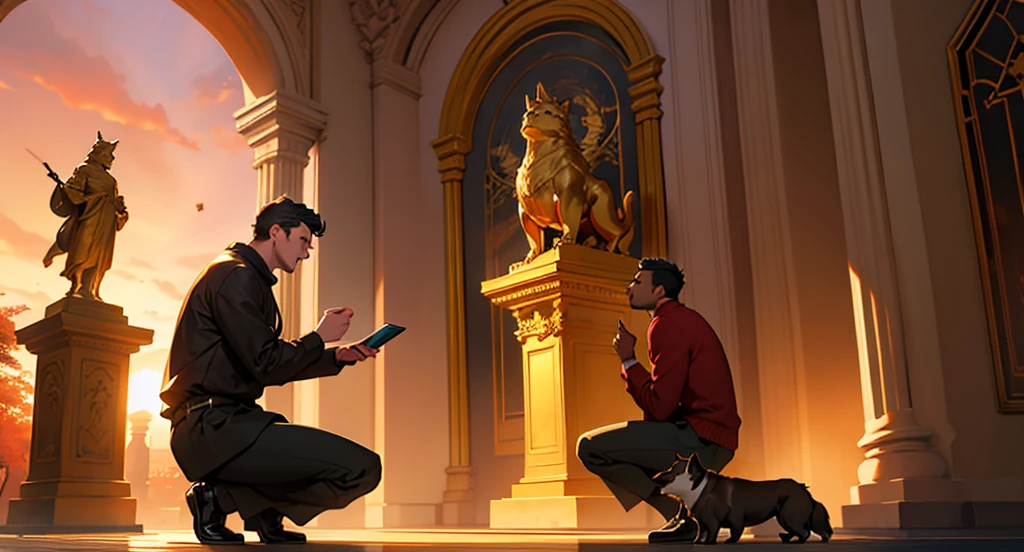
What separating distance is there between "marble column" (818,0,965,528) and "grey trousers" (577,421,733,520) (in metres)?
1.17

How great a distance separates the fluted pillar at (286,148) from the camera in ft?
25.0

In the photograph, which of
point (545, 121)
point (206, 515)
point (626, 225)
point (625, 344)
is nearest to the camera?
point (206, 515)

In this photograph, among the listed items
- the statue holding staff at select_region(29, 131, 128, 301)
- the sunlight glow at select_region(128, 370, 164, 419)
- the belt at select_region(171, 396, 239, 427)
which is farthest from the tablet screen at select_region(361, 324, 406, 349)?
the sunlight glow at select_region(128, 370, 164, 419)

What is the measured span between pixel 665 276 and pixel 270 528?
151 cm

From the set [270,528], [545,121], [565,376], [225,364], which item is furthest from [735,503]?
[545,121]

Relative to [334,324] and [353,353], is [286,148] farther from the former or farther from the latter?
[353,353]

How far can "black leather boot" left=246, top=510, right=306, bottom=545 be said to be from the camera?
9.11 ft

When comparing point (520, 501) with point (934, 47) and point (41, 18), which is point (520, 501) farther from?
point (41, 18)

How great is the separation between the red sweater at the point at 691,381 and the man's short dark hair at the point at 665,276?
4.9 inches

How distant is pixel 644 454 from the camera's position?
9.74ft

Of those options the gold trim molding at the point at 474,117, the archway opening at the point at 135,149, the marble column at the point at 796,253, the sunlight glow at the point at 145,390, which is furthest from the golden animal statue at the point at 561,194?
the sunlight glow at the point at 145,390

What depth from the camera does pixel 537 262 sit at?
19.0 ft

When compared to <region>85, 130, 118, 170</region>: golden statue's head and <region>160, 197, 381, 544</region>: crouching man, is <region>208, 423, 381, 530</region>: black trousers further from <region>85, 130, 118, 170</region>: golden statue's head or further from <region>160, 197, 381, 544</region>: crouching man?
<region>85, 130, 118, 170</region>: golden statue's head

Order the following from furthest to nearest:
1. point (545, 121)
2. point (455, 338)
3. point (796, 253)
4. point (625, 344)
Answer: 1. point (455, 338)
2. point (545, 121)
3. point (796, 253)
4. point (625, 344)
